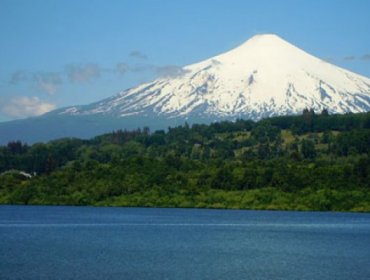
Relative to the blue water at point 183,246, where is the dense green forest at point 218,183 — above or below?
above

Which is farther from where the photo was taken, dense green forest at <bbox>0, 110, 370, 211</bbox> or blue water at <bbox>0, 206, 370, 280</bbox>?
dense green forest at <bbox>0, 110, 370, 211</bbox>

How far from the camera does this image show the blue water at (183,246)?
155ft

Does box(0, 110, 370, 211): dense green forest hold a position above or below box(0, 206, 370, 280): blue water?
above

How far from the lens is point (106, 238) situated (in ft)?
225

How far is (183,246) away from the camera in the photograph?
62719mm

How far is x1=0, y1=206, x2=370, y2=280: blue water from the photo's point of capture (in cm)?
4712

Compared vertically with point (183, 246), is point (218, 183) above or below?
above

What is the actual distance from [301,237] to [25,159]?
4283 inches

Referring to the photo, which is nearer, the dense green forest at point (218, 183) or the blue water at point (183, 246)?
the blue water at point (183, 246)

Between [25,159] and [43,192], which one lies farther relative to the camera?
[25,159]

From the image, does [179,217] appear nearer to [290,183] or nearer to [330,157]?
[290,183]

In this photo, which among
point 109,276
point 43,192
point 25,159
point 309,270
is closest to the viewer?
point 109,276

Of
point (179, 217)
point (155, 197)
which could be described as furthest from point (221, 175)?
point (179, 217)

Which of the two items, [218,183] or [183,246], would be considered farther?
[218,183]
